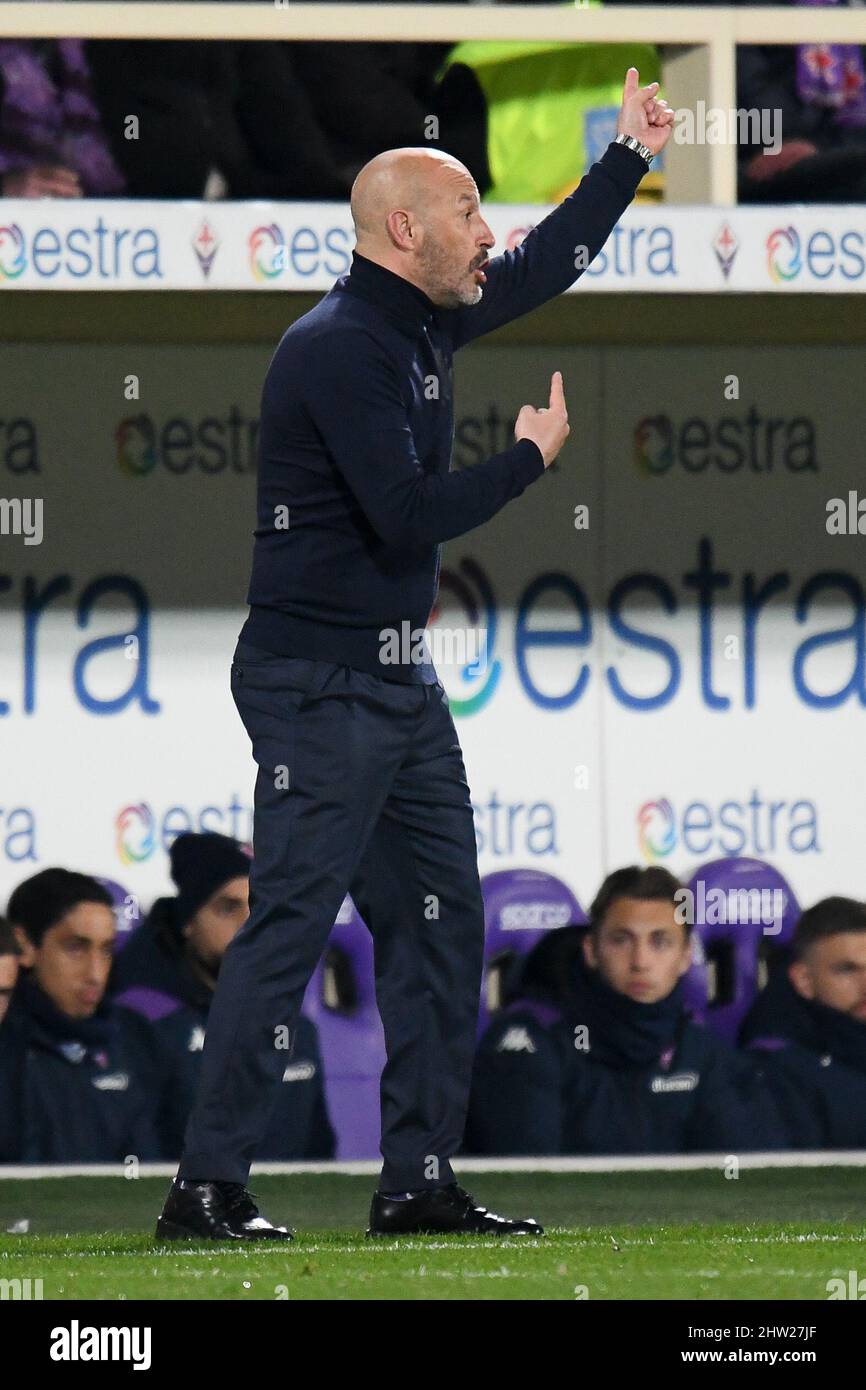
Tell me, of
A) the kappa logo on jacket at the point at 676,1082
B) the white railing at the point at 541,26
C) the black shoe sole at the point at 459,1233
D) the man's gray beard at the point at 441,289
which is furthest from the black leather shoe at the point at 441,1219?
the white railing at the point at 541,26

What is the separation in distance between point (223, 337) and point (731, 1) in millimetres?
1777

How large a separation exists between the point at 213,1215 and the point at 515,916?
2700mm

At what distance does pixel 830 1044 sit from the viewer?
24.7ft

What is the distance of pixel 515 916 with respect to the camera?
7430 mm

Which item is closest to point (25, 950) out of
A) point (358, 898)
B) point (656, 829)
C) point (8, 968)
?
point (8, 968)

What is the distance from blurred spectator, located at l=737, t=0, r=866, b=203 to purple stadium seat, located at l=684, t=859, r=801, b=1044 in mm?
1805

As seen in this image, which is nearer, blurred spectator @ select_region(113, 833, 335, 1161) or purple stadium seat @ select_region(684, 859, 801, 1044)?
blurred spectator @ select_region(113, 833, 335, 1161)

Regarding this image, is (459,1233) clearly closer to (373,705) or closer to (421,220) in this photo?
(373,705)

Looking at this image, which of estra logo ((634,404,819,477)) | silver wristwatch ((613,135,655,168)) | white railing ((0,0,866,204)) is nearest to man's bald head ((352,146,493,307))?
silver wristwatch ((613,135,655,168))

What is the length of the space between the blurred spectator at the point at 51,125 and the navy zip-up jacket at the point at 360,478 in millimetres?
2963

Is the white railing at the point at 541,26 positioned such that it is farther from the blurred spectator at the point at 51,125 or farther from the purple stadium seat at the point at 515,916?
the purple stadium seat at the point at 515,916

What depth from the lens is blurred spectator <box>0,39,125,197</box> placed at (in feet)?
25.7

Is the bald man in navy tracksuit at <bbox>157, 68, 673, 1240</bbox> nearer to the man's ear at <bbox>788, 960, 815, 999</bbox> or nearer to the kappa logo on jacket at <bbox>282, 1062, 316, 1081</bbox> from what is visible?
the kappa logo on jacket at <bbox>282, 1062, 316, 1081</bbox>

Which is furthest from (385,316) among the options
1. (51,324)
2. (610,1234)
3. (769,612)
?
(769,612)
